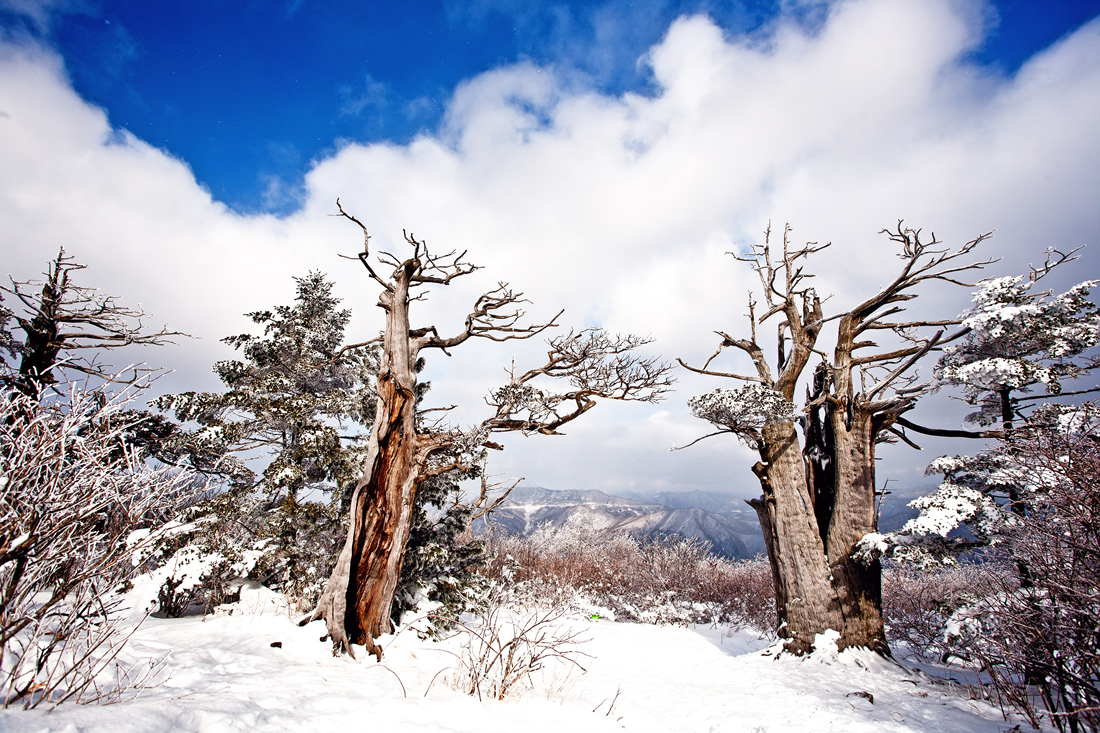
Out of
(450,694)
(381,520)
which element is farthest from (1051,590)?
(381,520)

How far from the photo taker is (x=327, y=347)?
34.8ft

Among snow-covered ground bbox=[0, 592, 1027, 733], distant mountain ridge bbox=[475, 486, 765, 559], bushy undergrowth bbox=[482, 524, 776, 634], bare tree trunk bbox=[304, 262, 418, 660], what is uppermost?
bare tree trunk bbox=[304, 262, 418, 660]

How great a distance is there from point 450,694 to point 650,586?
16.7 meters

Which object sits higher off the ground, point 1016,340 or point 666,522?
point 1016,340

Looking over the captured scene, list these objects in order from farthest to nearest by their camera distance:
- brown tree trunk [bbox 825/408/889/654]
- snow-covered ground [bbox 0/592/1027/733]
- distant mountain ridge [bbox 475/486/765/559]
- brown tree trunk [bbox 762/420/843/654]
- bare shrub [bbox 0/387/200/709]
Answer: distant mountain ridge [bbox 475/486/765/559]
brown tree trunk [bbox 762/420/843/654]
brown tree trunk [bbox 825/408/889/654]
snow-covered ground [bbox 0/592/1027/733]
bare shrub [bbox 0/387/200/709]

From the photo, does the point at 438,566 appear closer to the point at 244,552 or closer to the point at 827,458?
the point at 244,552

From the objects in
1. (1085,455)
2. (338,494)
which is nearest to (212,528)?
(338,494)

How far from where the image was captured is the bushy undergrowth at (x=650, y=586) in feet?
53.5

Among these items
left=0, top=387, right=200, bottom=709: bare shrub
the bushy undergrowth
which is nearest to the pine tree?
left=0, top=387, right=200, bottom=709: bare shrub

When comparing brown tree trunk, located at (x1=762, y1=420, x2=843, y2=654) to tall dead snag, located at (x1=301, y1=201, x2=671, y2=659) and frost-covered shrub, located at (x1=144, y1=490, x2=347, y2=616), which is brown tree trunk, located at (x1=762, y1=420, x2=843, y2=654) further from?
frost-covered shrub, located at (x1=144, y1=490, x2=347, y2=616)

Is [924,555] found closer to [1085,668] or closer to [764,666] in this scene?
[764,666]

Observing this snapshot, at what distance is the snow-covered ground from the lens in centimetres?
291

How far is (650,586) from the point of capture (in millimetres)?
18672

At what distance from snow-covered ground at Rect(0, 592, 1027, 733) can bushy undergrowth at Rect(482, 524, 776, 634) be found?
24.9 feet
